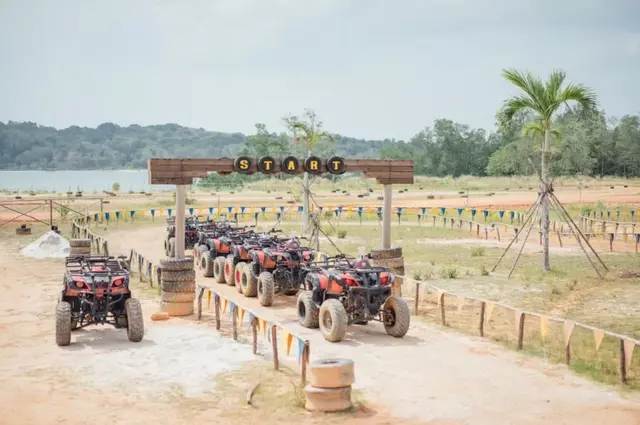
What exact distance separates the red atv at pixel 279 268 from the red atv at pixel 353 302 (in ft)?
10.6

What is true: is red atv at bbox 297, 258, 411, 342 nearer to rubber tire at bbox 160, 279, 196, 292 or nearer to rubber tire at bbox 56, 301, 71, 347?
rubber tire at bbox 160, 279, 196, 292

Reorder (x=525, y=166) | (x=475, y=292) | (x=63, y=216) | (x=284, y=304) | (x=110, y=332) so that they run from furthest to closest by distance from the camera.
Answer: (x=525, y=166)
(x=63, y=216)
(x=475, y=292)
(x=284, y=304)
(x=110, y=332)

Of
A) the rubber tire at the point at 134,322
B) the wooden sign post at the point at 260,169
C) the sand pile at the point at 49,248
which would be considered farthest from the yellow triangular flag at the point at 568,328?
the sand pile at the point at 49,248

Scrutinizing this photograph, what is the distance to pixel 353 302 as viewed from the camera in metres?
14.8

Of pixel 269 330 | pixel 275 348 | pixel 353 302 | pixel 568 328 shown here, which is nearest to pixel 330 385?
pixel 275 348

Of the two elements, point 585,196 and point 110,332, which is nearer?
point 110,332

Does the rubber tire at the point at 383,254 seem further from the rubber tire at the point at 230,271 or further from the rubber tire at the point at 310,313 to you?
the rubber tire at the point at 310,313

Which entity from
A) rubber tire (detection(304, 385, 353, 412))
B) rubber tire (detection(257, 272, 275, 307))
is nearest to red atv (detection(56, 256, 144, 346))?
rubber tire (detection(257, 272, 275, 307))

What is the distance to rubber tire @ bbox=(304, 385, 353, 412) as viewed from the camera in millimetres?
10531

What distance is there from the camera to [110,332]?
15117 millimetres

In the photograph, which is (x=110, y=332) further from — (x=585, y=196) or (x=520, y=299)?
(x=585, y=196)

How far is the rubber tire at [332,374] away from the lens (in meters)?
10.5

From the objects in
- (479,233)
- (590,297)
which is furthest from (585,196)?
(590,297)

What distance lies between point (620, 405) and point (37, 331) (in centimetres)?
1069
